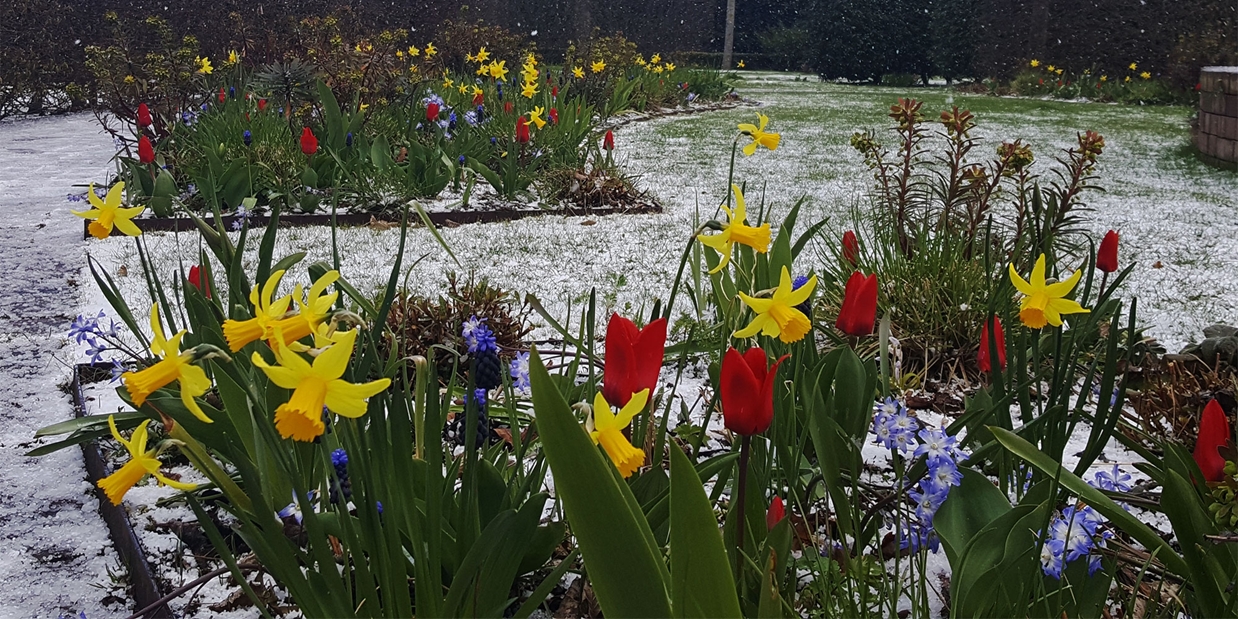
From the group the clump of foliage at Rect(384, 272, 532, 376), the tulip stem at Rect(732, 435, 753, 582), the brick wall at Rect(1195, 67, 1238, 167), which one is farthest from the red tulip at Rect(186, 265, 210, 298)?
the brick wall at Rect(1195, 67, 1238, 167)

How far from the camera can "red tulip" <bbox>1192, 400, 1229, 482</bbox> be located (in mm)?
1153

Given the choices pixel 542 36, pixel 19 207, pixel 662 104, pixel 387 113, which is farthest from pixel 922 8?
pixel 19 207

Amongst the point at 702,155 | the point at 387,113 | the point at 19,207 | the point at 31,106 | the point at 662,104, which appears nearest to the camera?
the point at 19,207

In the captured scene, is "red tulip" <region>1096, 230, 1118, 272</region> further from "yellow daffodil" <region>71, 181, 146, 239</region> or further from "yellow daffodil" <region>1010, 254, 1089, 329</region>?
"yellow daffodil" <region>71, 181, 146, 239</region>

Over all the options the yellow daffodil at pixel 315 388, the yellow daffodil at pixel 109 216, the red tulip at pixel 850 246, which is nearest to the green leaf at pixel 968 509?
the yellow daffodil at pixel 315 388

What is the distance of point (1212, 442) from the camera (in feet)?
3.83

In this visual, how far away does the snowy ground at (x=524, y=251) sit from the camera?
5.66ft

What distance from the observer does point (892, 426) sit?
1.26m

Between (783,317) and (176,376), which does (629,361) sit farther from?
(176,376)

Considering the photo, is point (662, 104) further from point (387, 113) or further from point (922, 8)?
point (922, 8)

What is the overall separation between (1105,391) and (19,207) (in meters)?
5.45

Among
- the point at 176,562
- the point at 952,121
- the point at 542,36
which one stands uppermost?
the point at 542,36

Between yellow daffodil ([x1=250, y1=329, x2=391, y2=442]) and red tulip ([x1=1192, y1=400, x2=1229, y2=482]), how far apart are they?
1.05 m

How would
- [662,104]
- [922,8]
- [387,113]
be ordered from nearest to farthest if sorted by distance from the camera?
[387,113] → [662,104] → [922,8]
